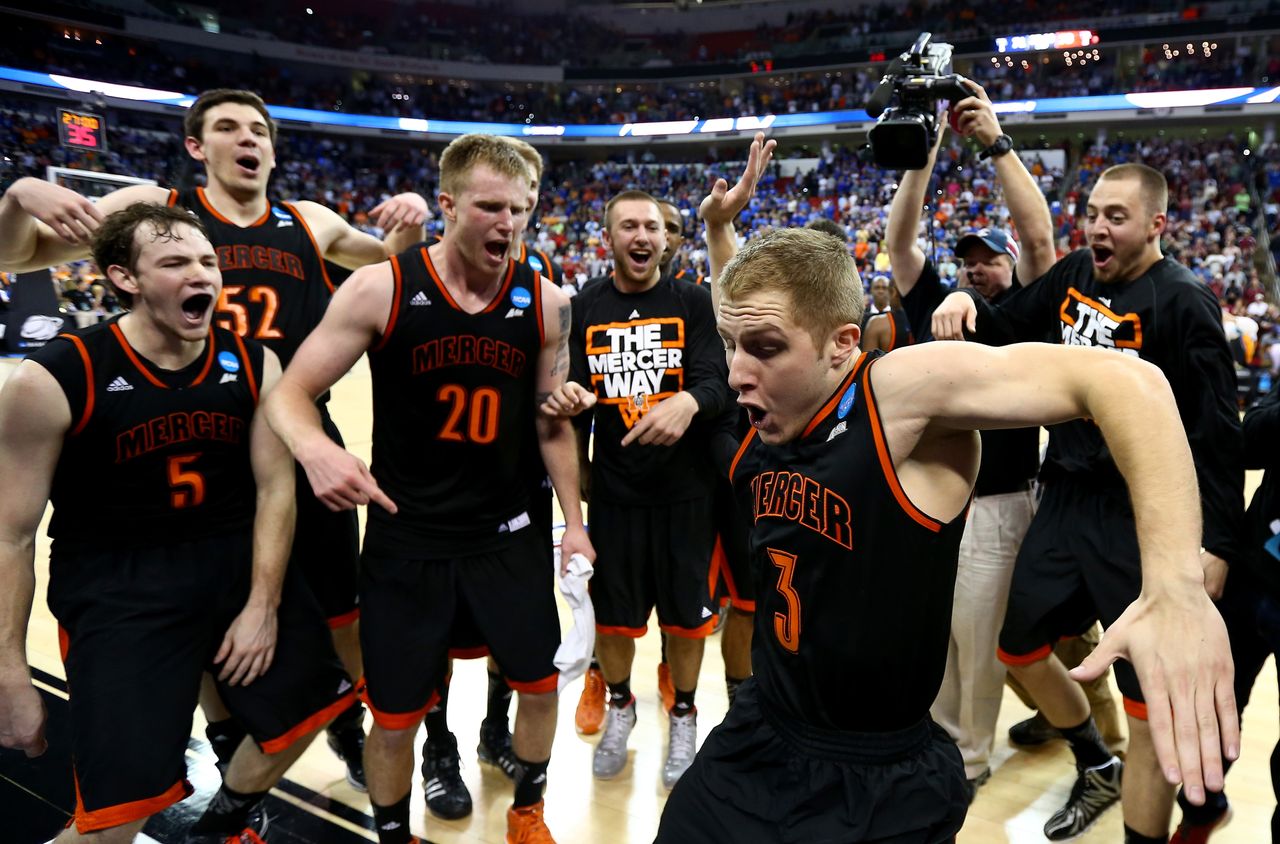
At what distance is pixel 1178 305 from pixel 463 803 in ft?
10.5

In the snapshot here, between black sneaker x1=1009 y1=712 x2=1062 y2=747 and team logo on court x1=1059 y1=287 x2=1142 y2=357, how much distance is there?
1.80 meters

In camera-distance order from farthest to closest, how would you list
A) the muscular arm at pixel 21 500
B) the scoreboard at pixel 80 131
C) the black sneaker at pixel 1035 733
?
the scoreboard at pixel 80 131 → the black sneaker at pixel 1035 733 → the muscular arm at pixel 21 500

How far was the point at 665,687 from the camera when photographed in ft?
14.7

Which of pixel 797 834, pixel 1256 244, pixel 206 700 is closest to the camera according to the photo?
pixel 797 834

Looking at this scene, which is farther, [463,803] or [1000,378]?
[463,803]

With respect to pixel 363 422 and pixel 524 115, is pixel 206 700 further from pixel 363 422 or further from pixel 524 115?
pixel 524 115

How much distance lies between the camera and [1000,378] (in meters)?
1.74

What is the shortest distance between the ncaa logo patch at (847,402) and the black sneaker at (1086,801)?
225 cm

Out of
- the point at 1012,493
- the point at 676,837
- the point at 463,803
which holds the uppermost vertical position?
the point at 1012,493

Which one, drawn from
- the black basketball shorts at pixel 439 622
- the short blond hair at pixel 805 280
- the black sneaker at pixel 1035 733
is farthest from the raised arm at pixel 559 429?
the black sneaker at pixel 1035 733

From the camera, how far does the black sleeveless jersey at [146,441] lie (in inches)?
110

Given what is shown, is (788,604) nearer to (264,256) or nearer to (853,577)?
(853,577)

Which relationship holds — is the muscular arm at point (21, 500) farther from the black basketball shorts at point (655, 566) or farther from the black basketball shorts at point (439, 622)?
the black basketball shorts at point (655, 566)

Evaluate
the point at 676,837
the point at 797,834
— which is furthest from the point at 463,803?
the point at 797,834
